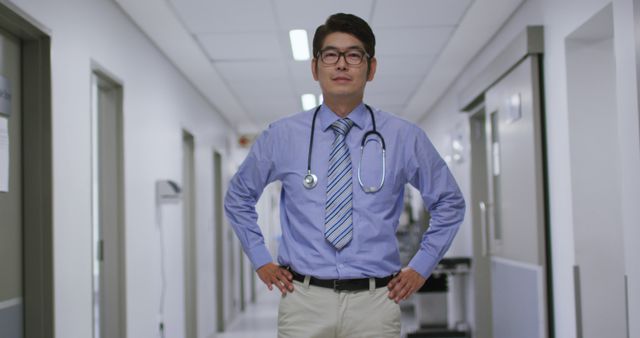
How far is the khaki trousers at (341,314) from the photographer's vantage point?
1.68 meters

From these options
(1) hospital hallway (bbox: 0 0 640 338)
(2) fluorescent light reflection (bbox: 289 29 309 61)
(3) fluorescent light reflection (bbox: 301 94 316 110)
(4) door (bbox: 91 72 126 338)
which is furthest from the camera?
(3) fluorescent light reflection (bbox: 301 94 316 110)

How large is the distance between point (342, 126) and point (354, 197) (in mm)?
187

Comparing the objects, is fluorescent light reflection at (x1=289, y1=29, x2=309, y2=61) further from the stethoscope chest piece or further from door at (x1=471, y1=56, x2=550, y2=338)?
the stethoscope chest piece

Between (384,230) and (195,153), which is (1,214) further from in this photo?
(195,153)

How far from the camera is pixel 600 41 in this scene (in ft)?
11.1

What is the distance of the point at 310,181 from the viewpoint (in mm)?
1749

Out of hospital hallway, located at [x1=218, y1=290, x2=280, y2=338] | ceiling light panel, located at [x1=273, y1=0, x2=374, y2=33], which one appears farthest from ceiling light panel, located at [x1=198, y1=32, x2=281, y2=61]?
hospital hallway, located at [x1=218, y1=290, x2=280, y2=338]

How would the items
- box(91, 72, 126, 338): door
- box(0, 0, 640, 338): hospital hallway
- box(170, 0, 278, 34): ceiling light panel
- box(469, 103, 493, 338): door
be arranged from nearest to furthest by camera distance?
1. box(0, 0, 640, 338): hospital hallway
2. box(91, 72, 126, 338): door
3. box(170, 0, 278, 34): ceiling light panel
4. box(469, 103, 493, 338): door

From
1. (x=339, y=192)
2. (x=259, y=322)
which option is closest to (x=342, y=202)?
(x=339, y=192)

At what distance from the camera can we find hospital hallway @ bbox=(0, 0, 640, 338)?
1.78 meters

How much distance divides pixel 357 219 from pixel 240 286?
786 cm

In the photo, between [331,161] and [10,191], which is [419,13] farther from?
[331,161]

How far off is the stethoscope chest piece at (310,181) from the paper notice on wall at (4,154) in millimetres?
1458

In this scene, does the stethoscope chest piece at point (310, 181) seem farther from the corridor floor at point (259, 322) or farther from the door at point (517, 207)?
the corridor floor at point (259, 322)
